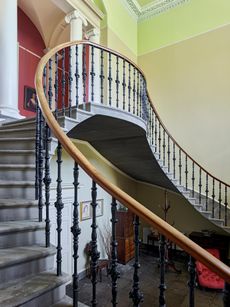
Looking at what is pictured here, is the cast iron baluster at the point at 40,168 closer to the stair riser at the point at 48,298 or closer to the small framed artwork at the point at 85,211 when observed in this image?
the stair riser at the point at 48,298

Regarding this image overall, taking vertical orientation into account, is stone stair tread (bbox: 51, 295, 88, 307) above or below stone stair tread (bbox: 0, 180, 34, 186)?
below

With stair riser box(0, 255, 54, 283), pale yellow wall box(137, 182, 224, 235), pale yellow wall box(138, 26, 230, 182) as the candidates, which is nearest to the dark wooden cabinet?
pale yellow wall box(137, 182, 224, 235)

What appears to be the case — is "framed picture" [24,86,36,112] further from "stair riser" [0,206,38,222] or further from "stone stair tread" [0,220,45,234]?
"stone stair tread" [0,220,45,234]

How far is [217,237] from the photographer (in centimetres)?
489

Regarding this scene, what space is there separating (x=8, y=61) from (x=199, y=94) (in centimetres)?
416

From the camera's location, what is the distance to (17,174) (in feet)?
6.64

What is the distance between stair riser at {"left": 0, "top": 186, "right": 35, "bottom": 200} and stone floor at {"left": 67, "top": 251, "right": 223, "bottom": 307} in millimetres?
2580

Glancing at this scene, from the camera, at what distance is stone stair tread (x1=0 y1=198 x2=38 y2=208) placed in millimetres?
1695

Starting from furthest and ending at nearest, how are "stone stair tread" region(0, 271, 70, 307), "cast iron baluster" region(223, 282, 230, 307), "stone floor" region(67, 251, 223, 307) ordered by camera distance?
"stone floor" region(67, 251, 223, 307) < "stone stair tread" region(0, 271, 70, 307) < "cast iron baluster" region(223, 282, 230, 307)

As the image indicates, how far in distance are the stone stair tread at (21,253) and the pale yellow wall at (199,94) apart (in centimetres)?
459

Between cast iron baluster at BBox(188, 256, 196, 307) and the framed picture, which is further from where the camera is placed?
the framed picture

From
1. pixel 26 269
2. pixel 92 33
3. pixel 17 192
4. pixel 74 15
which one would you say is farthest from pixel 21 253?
pixel 92 33

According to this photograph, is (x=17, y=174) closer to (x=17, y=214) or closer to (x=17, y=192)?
(x=17, y=192)

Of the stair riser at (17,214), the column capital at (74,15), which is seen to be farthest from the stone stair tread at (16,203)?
the column capital at (74,15)
